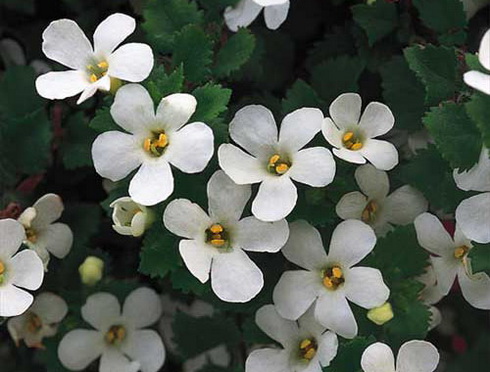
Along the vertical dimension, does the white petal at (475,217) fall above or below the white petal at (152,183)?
below

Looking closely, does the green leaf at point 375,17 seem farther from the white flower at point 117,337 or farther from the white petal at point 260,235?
the white flower at point 117,337

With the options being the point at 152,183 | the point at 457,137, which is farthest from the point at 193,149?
the point at 457,137

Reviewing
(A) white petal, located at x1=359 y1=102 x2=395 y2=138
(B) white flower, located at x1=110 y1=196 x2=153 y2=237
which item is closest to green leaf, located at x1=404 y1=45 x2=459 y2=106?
(A) white petal, located at x1=359 y1=102 x2=395 y2=138

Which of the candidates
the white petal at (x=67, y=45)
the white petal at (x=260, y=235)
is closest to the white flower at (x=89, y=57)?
the white petal at (x=67, y=45)

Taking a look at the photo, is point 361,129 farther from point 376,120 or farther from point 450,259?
point 450,259

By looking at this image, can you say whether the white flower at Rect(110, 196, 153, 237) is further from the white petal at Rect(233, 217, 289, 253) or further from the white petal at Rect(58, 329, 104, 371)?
the white petal at Rect(58, 329, 104, 371)

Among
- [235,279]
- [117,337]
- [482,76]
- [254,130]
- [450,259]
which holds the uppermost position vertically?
[482,76]

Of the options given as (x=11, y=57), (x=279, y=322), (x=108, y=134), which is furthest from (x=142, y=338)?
(x=11, y=57)

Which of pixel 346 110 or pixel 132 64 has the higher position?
pixel 132 64
